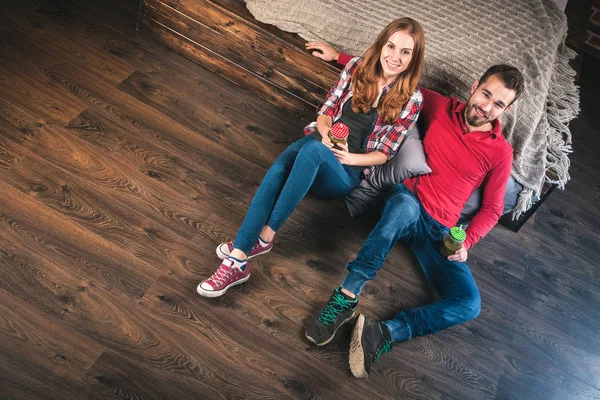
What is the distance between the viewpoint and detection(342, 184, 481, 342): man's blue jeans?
6.56 ft

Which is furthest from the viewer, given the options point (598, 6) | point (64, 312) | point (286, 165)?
point (598, 6)

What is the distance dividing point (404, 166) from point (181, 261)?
94cm

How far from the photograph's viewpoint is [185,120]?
255 centimetres

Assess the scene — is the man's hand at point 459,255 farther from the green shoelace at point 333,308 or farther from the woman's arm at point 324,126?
the woman's arm at point 324,126

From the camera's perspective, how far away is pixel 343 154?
2.04m

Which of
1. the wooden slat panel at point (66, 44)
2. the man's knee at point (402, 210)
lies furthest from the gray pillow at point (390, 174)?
the wooden slat panel at point (66, 44)

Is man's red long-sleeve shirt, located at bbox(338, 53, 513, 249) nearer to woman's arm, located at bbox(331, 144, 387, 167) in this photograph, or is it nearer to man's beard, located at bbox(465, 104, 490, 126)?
man's beard, located at bbox(465, 104, 490, 126)

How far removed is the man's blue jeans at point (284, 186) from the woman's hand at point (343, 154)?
0.02m

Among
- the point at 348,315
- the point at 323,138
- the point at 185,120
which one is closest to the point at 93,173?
the point at 185,120

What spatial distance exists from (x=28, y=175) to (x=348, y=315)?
1357 mm

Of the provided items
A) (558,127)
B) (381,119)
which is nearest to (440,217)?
(381,119)

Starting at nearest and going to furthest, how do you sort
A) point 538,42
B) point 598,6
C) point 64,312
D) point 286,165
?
point 64,312 → point 286,165 → point 538,42 → point 598,6

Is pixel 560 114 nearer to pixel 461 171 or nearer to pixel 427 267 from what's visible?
→ pixel 461 171

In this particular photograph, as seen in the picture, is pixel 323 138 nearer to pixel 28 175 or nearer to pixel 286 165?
pixel 286 165
